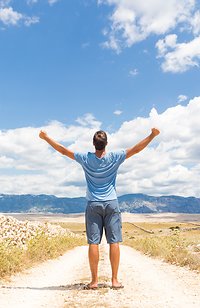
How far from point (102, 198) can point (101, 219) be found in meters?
0.51

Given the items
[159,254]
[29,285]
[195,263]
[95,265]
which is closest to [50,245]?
[159,254]

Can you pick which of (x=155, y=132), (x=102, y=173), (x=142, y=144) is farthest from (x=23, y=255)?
(x=155, y=132)

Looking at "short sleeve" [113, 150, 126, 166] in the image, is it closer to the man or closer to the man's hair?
the man

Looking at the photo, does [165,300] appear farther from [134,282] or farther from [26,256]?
[26,256]

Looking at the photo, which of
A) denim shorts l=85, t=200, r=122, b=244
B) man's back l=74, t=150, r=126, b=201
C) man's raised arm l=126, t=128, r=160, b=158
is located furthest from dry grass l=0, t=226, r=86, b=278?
man's raised arm l=126, t=128, r=160, b=158

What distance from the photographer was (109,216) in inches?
359

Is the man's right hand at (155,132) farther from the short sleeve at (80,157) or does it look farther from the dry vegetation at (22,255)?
the dry vegetation at (22,255)

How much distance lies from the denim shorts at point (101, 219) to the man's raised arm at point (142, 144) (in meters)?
1.19

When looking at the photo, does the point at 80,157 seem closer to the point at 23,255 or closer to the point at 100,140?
the point at 100,140

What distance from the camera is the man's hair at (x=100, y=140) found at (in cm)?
920

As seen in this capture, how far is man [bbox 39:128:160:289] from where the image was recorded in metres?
9.06

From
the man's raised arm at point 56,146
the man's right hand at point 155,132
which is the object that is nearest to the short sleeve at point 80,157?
the man's raised arm at point 56,146

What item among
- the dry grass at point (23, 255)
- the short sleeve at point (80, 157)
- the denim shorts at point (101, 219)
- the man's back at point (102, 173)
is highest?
the short sleeve at point (80, 157)

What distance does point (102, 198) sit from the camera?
905 cm
